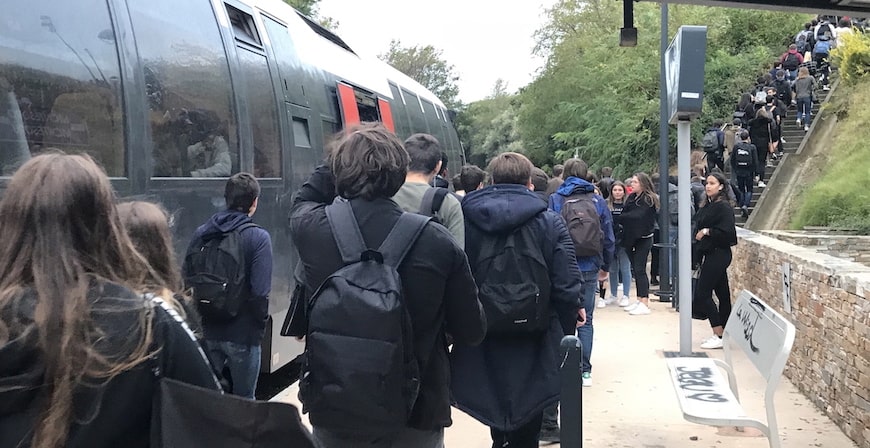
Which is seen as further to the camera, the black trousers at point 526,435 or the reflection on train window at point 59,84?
the black trousers at point 526,435

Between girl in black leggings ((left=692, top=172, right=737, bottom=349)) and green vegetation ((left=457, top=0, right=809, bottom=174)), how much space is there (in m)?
13.9

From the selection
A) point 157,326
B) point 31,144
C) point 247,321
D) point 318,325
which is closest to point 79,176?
point 157,326

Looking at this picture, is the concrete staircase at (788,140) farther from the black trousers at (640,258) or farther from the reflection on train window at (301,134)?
the reflection on train window at (301,134)

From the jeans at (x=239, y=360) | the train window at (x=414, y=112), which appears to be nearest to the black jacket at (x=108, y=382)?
the jeans at (x=239, y=360)

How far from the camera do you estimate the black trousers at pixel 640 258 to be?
33.0ft

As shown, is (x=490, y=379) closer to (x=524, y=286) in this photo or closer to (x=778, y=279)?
(x=524, y=286)

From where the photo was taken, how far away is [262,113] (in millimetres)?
6418

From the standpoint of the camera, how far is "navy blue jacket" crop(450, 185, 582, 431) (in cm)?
404

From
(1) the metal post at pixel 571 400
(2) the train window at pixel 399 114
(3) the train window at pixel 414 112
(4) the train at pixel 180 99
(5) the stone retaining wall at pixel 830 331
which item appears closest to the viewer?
(1) the metal post at pixel 571 400

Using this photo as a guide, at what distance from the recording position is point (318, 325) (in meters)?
2.62

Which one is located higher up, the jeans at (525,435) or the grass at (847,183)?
the grass at (847,183)

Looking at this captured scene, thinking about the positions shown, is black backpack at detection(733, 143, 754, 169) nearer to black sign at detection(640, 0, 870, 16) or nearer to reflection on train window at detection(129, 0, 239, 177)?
black sign at detection(640, 0, 870, 16)

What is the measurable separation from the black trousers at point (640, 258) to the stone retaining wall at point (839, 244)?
2.25 meters

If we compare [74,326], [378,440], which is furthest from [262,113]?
[74,326]
